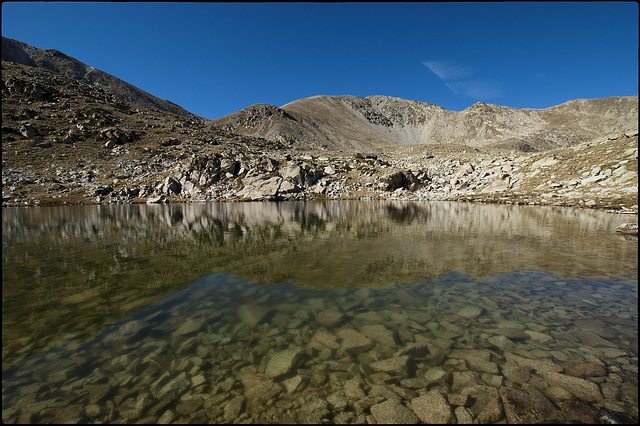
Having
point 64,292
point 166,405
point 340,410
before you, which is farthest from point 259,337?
point 64,292

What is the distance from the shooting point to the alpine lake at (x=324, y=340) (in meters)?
4.73

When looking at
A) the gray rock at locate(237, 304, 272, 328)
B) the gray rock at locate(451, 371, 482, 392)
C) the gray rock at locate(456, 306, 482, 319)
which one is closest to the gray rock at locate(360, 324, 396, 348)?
the gray rock at locate(451, 371, 482, 392)

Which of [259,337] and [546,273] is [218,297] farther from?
[546,273]

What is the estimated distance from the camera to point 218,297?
9594mm

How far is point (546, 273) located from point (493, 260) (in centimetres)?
236

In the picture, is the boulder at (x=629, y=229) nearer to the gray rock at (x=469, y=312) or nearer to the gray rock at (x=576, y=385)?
the gray rock at (x=469, y=312)

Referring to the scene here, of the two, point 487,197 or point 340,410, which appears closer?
point 340,410

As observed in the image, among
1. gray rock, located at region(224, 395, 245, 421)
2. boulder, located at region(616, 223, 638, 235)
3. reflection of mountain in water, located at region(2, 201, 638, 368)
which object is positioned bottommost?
gray rock, located at region(224, 395, 245, 421)

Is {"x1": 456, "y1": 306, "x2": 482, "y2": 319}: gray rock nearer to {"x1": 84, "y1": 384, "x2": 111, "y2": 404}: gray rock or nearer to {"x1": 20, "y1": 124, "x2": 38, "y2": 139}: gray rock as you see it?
{"x1": 84, "y1": 384, "x2": 111, "y2": 404}: gray rock

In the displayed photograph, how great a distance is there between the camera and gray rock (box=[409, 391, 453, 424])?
4.44 m

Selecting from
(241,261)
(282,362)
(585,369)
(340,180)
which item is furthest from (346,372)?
(340,180)

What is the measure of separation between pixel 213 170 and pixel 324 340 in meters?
83.7

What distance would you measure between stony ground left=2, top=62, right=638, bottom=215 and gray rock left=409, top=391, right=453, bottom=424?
43408mm

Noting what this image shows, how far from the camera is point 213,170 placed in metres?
82.5
